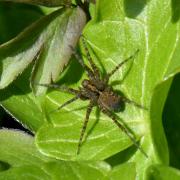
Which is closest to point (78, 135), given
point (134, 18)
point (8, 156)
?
point (8, 156)

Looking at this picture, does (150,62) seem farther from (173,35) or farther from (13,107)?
(13,107)

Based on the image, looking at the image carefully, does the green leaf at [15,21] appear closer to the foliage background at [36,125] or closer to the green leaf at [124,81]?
the foliage background at [36,125]

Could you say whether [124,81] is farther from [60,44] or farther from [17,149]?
[17,149]

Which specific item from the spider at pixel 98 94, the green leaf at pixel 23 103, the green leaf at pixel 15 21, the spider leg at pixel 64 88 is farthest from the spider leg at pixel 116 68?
the green leaf at pixel 15 21

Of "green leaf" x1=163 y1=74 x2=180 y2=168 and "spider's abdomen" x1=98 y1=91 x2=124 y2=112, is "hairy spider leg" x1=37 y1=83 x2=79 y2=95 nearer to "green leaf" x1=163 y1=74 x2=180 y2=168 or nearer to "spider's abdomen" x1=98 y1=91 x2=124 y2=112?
"spider's abdomen" x1=98 y1=91 x2=124 y2=112

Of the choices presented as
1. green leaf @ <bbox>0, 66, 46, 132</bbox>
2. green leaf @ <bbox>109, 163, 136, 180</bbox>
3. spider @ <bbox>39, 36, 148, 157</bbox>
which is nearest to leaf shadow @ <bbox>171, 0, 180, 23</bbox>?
spider @ <bbox>39, 36, 148, 157</bbox>

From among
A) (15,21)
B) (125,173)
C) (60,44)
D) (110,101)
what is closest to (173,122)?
(110,101)

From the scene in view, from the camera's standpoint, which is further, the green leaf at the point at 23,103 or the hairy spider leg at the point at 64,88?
the green leaf at the point at 23,103
